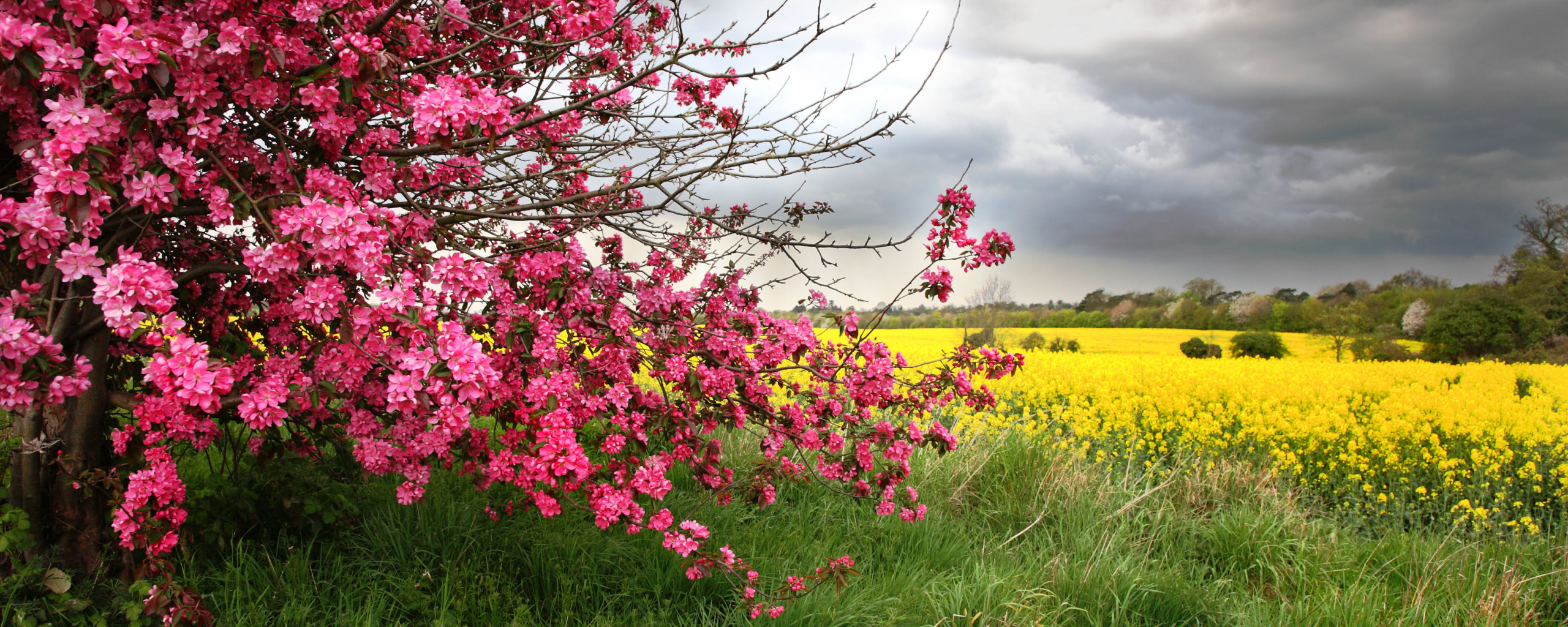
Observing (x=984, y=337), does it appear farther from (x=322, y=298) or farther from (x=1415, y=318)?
(x=322, y=298)

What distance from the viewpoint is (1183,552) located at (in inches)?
192

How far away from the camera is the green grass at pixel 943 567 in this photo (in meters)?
3.33

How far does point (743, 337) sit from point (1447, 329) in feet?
78.6

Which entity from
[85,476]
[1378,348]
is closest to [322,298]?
[85,476]

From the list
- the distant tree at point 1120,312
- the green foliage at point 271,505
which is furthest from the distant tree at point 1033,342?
the green foliage at point 271,505

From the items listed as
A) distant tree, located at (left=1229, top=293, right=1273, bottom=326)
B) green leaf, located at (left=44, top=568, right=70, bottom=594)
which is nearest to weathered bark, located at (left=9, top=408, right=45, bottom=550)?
green leaf, located at (left=44, top=568, right=70, bottom=594)

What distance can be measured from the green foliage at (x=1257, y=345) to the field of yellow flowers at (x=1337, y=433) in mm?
9764

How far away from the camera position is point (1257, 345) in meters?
20.8

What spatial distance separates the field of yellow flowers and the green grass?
3.66 feet

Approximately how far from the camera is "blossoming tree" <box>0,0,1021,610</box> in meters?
2.13

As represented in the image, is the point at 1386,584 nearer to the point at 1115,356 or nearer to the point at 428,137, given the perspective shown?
the point at 428,137

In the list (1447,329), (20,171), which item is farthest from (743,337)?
(1447,329)

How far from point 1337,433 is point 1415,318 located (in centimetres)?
1915

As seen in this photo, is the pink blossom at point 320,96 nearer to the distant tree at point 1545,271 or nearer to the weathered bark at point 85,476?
the weathered bark at point 85,476
